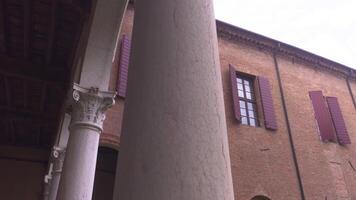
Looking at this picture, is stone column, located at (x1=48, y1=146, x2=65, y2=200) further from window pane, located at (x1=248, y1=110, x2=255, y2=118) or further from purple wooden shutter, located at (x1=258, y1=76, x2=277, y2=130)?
purple wooden shutter, located at (x1=258, y1=76, x2=277, y2=130)

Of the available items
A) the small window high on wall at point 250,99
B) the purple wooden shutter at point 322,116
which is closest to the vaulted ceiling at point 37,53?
the small window high on wall at point 250,99

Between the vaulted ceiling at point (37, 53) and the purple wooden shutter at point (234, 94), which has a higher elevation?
the purple wooden shutter at point (234, 94)

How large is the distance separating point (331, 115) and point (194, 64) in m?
12.1

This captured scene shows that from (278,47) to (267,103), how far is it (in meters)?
2.49

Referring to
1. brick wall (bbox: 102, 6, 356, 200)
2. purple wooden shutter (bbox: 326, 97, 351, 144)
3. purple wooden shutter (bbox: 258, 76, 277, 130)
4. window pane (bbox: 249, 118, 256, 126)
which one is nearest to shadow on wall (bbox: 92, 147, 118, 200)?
brick wall (bbox: 102, 6, 356, 200)

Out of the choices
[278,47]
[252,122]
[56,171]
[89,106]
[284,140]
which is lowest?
[56,171]

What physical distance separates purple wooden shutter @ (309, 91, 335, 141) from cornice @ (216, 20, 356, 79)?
145 cm

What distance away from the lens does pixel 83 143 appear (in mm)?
4281

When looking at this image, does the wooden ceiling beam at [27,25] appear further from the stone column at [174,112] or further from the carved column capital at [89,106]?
the stone column at [174,112]

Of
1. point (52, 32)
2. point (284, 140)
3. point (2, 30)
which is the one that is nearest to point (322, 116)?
point (284, 140)

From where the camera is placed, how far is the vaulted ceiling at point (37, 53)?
602 cm

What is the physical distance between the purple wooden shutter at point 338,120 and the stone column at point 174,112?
11.8 meters

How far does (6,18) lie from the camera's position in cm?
622

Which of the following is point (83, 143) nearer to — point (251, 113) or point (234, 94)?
point (234, 94)
